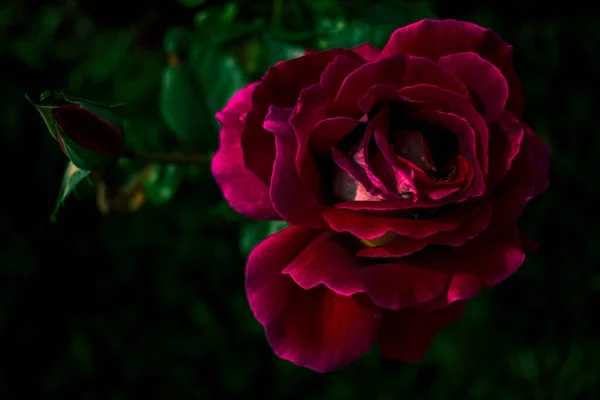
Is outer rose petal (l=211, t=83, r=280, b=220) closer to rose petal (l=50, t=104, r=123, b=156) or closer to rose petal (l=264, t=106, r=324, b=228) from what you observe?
rose petal (l=264, t=106, r=324, b=228)

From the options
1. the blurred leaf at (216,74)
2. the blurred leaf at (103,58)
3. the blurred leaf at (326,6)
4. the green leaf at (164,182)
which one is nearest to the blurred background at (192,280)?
the blurred leaf at (103,58)

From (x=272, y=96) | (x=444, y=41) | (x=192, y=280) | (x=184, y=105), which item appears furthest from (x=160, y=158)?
(x=192, y=280)

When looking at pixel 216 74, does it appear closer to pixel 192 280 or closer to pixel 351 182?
pixel 351 182

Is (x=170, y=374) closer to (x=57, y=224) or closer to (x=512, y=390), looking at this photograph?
(x=57, y=224)

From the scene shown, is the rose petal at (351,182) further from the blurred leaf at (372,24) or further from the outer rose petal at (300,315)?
the blurred leaf at (372,24)

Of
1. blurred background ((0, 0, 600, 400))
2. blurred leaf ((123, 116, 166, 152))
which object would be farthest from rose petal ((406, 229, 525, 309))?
blurred background ((0, 0, 600, 400))

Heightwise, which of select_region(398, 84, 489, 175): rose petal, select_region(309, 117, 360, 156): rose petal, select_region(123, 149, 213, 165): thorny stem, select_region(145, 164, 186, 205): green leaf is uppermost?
select_region(398, 84, 489, 175): rose petal
